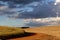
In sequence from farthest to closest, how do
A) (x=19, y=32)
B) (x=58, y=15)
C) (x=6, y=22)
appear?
(x=58, y=15)
(x=6, y=22)
(x=19, y=32)

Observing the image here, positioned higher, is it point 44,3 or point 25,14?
point 44,3

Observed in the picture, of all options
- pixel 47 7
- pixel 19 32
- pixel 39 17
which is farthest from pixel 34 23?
pixel 19 32

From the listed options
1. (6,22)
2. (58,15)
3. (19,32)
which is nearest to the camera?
(19,32)

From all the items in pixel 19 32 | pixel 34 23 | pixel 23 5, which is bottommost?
pixel 19 32

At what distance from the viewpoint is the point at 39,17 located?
2.15 m

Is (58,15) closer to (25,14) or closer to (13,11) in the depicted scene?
(25,14)

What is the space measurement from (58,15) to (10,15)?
0.76m

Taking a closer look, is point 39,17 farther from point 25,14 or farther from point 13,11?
point 13,11

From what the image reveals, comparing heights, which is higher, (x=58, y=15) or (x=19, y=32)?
(x=58, y=15)

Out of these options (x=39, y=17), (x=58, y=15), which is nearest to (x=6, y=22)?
(x=39, y=17)

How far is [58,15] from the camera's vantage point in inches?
A: 86.7

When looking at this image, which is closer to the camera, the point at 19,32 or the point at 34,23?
the point at 19,32

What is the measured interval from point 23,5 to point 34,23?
1.08ft

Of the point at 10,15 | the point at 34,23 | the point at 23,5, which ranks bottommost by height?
the point at 34,23
